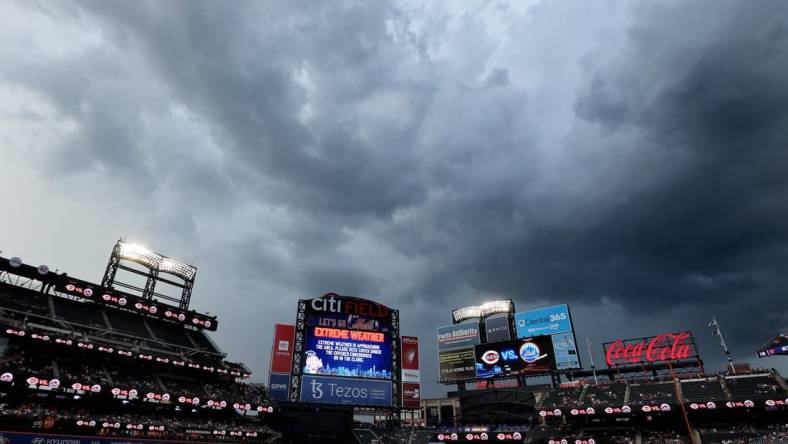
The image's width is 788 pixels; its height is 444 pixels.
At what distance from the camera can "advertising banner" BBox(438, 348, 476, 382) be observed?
74.1m

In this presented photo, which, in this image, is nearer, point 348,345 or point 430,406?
point 348,345

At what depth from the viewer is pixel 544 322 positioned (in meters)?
71.4

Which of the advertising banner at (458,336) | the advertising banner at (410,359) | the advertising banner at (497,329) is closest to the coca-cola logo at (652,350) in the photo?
the advertising banner at (497,329)

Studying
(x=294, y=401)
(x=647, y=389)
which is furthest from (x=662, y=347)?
(x=294, y=401)

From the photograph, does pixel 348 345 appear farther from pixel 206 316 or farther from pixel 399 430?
pixel 206 316

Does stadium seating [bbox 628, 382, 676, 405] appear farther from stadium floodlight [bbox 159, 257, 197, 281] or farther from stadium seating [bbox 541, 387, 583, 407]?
stadium floodlight [bbox 159, 257, 197, 281]

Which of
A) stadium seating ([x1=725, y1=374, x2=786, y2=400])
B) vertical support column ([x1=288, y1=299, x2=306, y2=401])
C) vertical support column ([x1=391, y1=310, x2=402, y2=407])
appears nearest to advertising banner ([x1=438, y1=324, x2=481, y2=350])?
vertical support column ([x1=391, y1=310, x2=402, y2=407])

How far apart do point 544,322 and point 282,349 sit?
41.9m

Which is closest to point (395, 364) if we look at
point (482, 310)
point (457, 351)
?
point (457, 351)

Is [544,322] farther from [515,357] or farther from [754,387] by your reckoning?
[754,387]

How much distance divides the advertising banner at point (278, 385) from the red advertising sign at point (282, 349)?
0.81 m

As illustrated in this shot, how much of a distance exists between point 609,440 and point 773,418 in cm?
1764

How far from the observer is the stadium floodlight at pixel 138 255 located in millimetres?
62188

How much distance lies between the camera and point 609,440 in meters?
54.5
